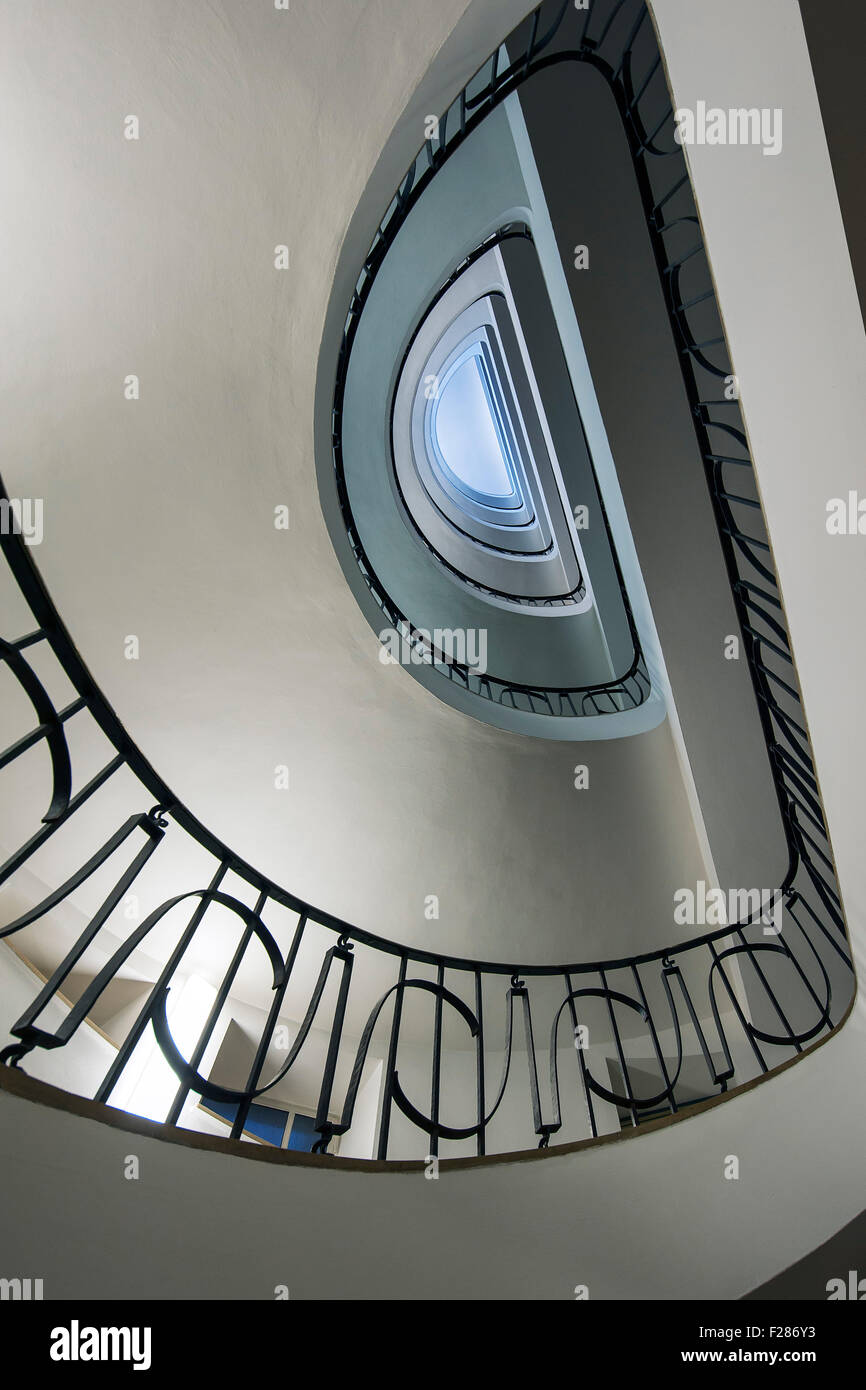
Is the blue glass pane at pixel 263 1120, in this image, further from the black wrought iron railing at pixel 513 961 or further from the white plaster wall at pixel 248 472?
the white plaster wall at pixel 248 472

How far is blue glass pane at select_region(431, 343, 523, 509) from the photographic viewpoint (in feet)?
43.7

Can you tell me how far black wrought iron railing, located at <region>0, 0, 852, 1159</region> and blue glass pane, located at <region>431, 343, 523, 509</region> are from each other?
8.30m

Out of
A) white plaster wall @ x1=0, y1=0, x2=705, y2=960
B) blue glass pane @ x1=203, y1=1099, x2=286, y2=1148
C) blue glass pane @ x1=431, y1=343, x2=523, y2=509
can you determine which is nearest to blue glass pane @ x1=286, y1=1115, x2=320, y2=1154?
blue glass pane @ x1=203, y1=1099, x2=286, y2=1148

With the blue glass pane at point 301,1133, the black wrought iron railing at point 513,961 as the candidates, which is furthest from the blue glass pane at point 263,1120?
the black wrought iron railing at point 513,961

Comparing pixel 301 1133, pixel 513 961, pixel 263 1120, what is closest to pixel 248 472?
pixel 513 961

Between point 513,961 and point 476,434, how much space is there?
11.7m

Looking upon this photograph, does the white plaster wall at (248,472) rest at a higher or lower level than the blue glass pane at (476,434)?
lower

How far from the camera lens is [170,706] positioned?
4.66m

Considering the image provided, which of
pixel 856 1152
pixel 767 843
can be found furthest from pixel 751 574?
pixel 856 1152

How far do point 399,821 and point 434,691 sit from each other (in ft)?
3.42

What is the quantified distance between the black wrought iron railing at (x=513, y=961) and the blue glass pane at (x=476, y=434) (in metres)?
8.30

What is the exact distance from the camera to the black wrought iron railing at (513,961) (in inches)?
88.5

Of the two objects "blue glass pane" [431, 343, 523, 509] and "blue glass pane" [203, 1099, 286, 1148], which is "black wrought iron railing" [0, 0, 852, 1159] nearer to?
"blue glass pane" [203, 1099, 286, 1148]

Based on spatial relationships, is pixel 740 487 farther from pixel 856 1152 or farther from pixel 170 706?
pixel 170 706
